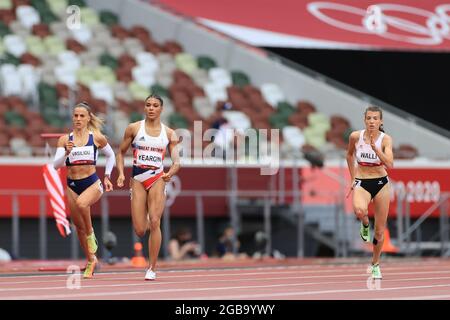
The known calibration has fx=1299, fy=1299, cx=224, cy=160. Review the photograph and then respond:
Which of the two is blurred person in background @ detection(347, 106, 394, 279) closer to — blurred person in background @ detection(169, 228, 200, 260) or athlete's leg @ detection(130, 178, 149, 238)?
athlete's leg @ detection(130, 178, 149, 238)

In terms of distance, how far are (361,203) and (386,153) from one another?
66cm

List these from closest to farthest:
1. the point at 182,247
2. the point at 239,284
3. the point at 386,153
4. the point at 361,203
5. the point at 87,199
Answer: the point at 239,284 → the point at 386,153 → the point at 361,203 → the point at 87,199 → the point at 182,247

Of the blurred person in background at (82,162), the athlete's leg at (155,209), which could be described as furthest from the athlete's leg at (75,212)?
the athlete's leg at (155,209)

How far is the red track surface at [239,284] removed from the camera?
11.5 metres

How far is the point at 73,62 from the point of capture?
100 ft

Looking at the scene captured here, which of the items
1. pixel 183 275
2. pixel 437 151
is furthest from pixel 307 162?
pixel 183 275

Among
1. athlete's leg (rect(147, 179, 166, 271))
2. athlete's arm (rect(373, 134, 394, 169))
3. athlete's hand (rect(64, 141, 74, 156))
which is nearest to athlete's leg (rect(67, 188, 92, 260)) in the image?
athlete's hand (rect(64, 141, 74, 156))

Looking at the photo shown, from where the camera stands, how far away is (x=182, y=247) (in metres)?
23.4

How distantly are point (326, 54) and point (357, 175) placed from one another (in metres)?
18.6

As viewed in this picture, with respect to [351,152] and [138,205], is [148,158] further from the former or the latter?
[351,152]

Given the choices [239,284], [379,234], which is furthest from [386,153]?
[239,284]

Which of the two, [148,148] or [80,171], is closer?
[148,148]
